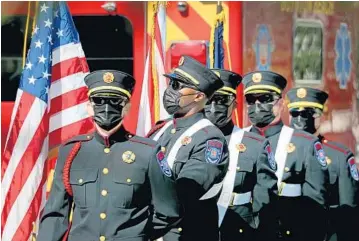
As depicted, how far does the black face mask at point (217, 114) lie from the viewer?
22.3 feet

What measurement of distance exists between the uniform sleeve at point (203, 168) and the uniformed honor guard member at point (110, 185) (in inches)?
9.0

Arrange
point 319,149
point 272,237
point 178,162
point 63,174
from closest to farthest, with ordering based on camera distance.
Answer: point 63,174 → point 178,162 → point 272,237 → point 319,149

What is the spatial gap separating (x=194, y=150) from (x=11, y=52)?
2.13 m

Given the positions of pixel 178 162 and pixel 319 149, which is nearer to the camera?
pixel 178 162

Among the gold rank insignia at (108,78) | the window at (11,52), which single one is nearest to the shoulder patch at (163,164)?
the gold rank insignia at (108,78)

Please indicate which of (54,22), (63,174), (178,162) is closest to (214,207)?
(178,162)

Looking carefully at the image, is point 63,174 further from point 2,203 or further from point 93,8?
point 93,8

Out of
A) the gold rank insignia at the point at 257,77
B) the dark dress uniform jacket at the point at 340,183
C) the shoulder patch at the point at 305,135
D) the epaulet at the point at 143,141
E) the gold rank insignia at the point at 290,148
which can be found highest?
the gold rank insignia at the point at 257,77

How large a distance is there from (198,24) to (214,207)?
6.75ft

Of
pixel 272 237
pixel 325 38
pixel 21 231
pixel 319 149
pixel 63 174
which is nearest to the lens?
pixel 63 174

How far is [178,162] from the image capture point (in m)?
5.77

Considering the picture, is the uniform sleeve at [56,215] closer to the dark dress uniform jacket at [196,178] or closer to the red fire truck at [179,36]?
the dark dress uniform jacket at [196,178]

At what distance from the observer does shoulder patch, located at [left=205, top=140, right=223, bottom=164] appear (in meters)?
5.66

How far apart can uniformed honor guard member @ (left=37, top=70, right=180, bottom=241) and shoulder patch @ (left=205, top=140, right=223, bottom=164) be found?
1.09 feet
